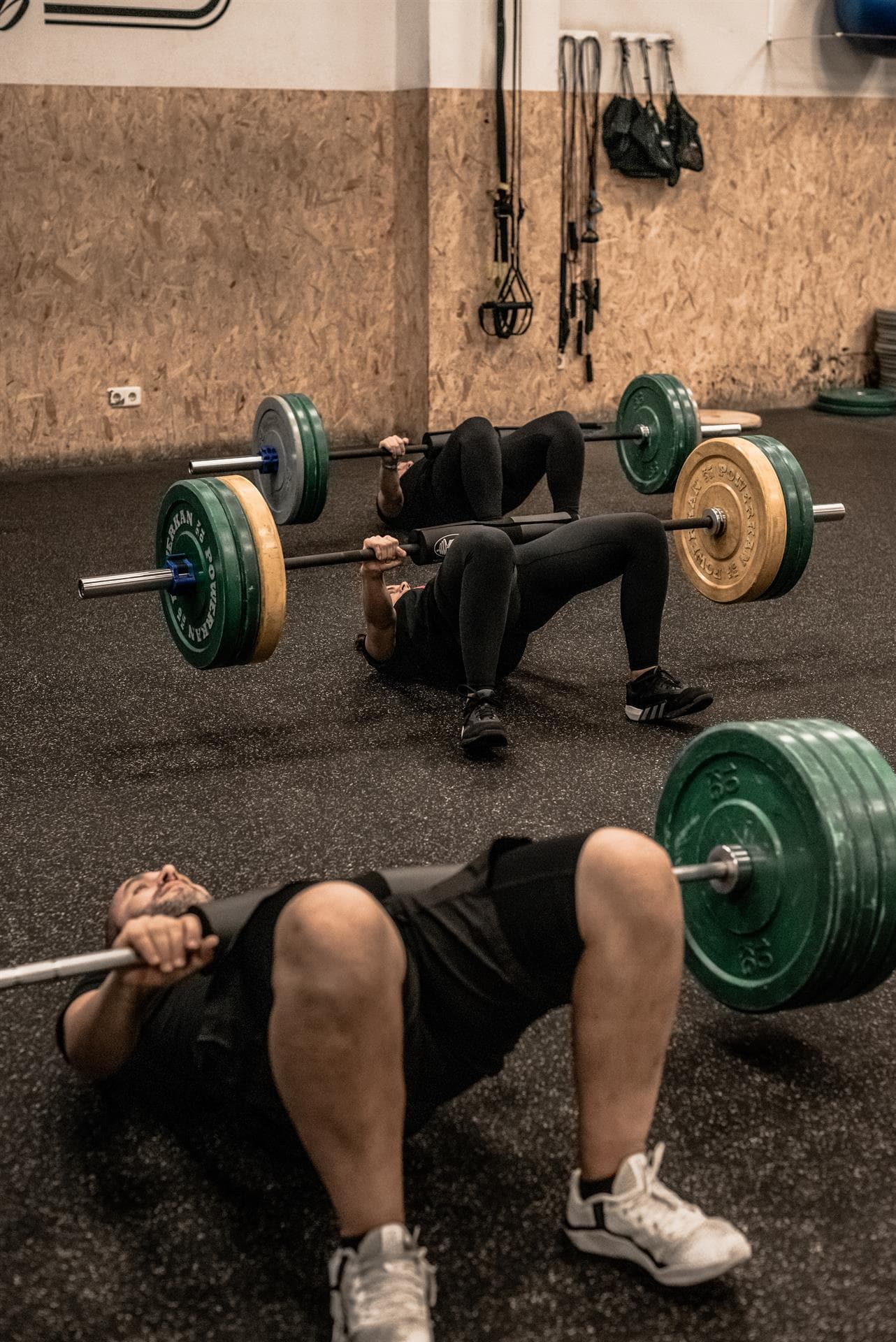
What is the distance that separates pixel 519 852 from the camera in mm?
1317

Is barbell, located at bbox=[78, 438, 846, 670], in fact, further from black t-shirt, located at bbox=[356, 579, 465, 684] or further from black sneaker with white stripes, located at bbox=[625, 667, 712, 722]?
black sneaker with white stripes, located at bbox=[625, 667, 712, 722]

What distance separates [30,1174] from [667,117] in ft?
17.8

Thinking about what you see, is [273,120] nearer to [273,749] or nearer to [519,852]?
[273,749]

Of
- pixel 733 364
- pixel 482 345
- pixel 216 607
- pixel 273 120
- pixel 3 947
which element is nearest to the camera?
pixel 3 947

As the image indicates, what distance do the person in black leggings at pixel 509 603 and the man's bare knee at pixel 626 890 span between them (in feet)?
4.21

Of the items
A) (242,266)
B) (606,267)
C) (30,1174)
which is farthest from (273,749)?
(606,267)

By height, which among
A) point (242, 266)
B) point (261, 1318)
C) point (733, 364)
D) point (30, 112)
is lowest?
point (261, 1318)

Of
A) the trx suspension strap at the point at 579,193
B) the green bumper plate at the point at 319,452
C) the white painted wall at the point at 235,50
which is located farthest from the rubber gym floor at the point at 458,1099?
the trx suspension strap at the point at 579,193

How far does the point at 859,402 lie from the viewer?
6340mm

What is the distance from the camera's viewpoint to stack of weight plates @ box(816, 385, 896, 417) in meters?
6.34

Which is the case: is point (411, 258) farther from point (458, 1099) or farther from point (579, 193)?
point (458, 1099)

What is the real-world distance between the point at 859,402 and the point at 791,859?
5323 mm

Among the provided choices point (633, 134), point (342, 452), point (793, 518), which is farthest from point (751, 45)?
point (793, 518)

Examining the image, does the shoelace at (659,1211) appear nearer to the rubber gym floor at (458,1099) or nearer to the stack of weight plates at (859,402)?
the rubber gym floor at (458,1099)
